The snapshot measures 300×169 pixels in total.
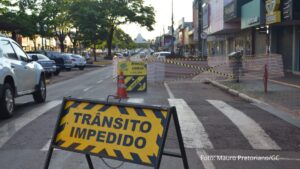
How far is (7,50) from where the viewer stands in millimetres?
12062

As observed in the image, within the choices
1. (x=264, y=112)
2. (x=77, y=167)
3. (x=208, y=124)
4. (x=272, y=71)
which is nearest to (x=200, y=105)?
(x=264, y=112)

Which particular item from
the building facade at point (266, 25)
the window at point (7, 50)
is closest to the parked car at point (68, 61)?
the building facade at point (266, 25)

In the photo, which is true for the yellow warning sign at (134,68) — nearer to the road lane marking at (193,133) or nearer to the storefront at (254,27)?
the road lane marking at (193,133)

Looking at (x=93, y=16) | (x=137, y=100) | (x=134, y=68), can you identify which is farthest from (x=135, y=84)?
(x=93, y=16)

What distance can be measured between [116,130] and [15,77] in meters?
7.33

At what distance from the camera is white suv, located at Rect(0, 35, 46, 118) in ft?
36.1

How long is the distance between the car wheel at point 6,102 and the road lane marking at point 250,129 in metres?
4.93

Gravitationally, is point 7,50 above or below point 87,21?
below

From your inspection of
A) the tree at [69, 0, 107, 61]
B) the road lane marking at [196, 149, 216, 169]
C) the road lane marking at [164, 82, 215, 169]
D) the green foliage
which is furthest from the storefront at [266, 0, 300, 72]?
the tree at [69, 0, 107, 61]

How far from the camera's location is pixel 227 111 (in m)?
12.2

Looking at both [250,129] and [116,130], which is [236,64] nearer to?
[250,129]

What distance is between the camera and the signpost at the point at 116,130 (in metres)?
4.89

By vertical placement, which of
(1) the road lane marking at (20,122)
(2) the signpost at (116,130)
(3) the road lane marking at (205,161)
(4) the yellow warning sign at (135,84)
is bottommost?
(3) the road lane marking at (205,161)

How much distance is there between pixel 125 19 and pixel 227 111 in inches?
2241
